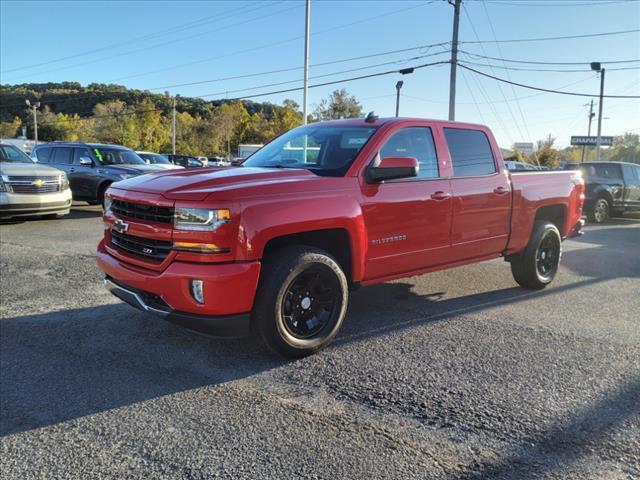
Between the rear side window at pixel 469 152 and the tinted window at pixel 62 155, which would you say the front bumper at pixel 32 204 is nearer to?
the tinted window at pixel 62 155

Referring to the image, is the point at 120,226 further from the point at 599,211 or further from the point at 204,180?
the point at 599,211

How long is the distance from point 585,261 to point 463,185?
4.47 metres

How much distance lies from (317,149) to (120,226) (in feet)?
6.40

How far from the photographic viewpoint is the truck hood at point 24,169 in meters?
10.5

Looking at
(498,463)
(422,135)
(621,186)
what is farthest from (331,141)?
(621,186)

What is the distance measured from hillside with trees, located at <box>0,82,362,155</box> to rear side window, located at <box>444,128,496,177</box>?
5014 cm

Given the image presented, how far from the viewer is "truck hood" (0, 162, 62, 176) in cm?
1049

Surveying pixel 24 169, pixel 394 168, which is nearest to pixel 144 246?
pixel 394 168

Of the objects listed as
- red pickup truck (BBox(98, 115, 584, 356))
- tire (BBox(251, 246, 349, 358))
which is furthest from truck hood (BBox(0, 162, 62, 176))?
tire (BBox(251, 246, 349, 358))

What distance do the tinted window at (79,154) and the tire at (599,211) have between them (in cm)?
1425

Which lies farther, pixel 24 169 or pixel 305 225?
pixel 24 169

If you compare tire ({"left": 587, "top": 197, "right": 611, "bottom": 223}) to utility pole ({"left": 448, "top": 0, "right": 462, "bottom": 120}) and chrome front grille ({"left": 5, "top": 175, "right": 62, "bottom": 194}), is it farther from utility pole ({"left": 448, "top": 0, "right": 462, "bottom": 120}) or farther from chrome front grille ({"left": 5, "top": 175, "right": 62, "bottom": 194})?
chrome front grille ({"left": 5, "top": 175, "right": 62, "bottom": 194})

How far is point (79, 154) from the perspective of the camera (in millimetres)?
14141

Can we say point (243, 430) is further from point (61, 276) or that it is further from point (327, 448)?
point (61, 276)
